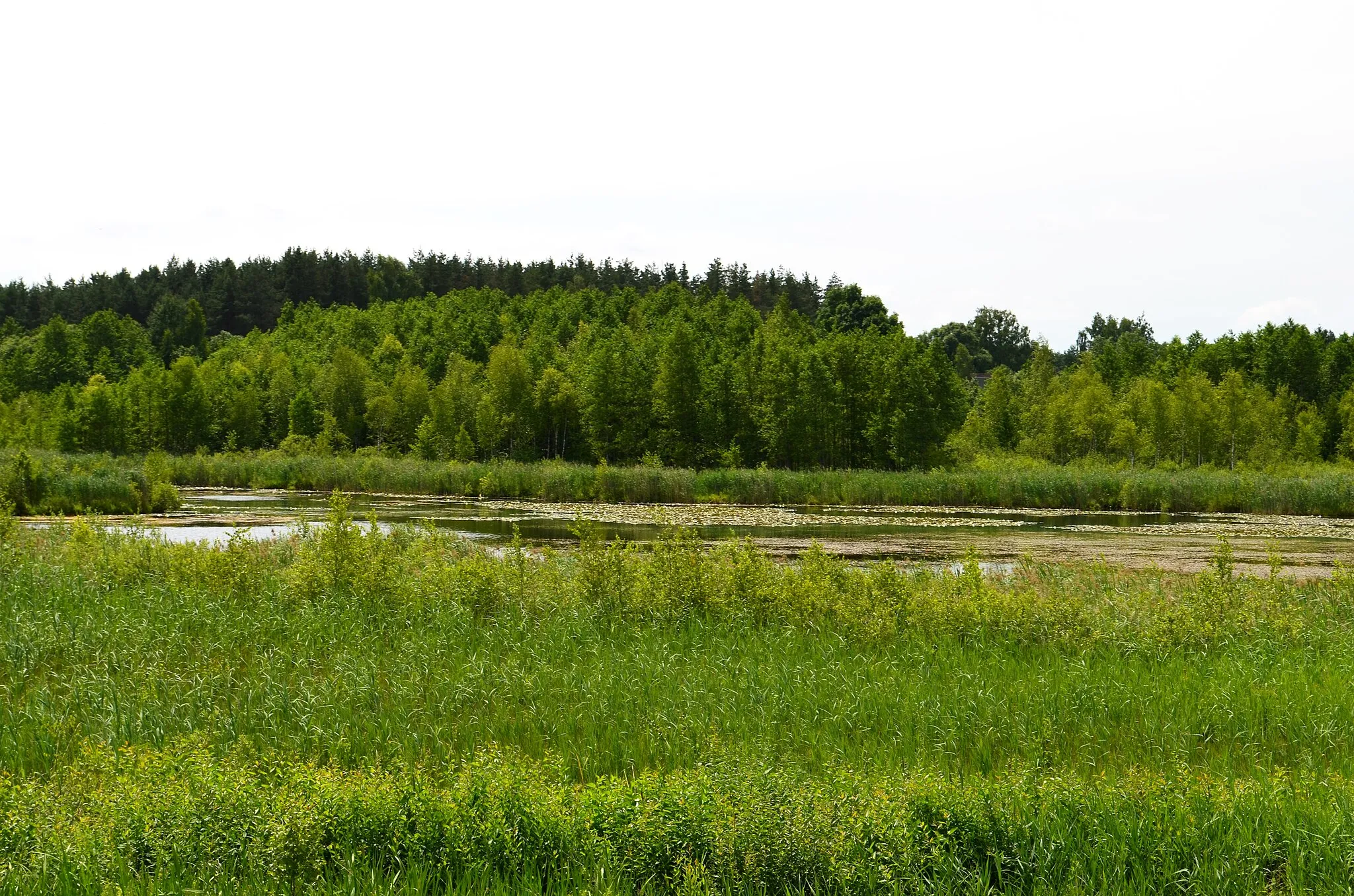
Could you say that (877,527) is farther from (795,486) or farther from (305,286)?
(305,286)

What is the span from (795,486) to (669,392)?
1097 inches

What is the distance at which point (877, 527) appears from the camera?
34188 millimetres

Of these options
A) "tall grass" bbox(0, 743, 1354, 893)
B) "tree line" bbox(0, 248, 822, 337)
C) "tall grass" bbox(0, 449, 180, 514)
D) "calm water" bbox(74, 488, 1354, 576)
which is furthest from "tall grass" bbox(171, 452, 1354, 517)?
"tree line" bbox(0, 248, 822, 337)

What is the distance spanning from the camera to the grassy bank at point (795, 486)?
134 ft

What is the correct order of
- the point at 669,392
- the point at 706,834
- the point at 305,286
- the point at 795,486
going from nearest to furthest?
the point at 706,834
the point at 795,486
the point at 669,392
the point at 305,286

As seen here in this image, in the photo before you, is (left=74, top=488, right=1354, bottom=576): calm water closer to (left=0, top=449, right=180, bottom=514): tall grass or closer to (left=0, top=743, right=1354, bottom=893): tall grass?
(left=0, top=449, right=180, bottom=514): tall grass

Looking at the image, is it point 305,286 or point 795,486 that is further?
point 305,286

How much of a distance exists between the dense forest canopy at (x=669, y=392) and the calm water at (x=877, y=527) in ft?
89.2

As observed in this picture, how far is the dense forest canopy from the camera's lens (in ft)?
230

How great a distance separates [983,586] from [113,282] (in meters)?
174

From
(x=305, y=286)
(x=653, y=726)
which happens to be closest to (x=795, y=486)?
(x=653, y=726)

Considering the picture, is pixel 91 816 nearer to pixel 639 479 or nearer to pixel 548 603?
pixel 548 603

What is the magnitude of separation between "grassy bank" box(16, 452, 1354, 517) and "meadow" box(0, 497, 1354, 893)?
2889cm

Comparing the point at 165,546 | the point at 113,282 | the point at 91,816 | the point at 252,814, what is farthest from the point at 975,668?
the point at 113,282
